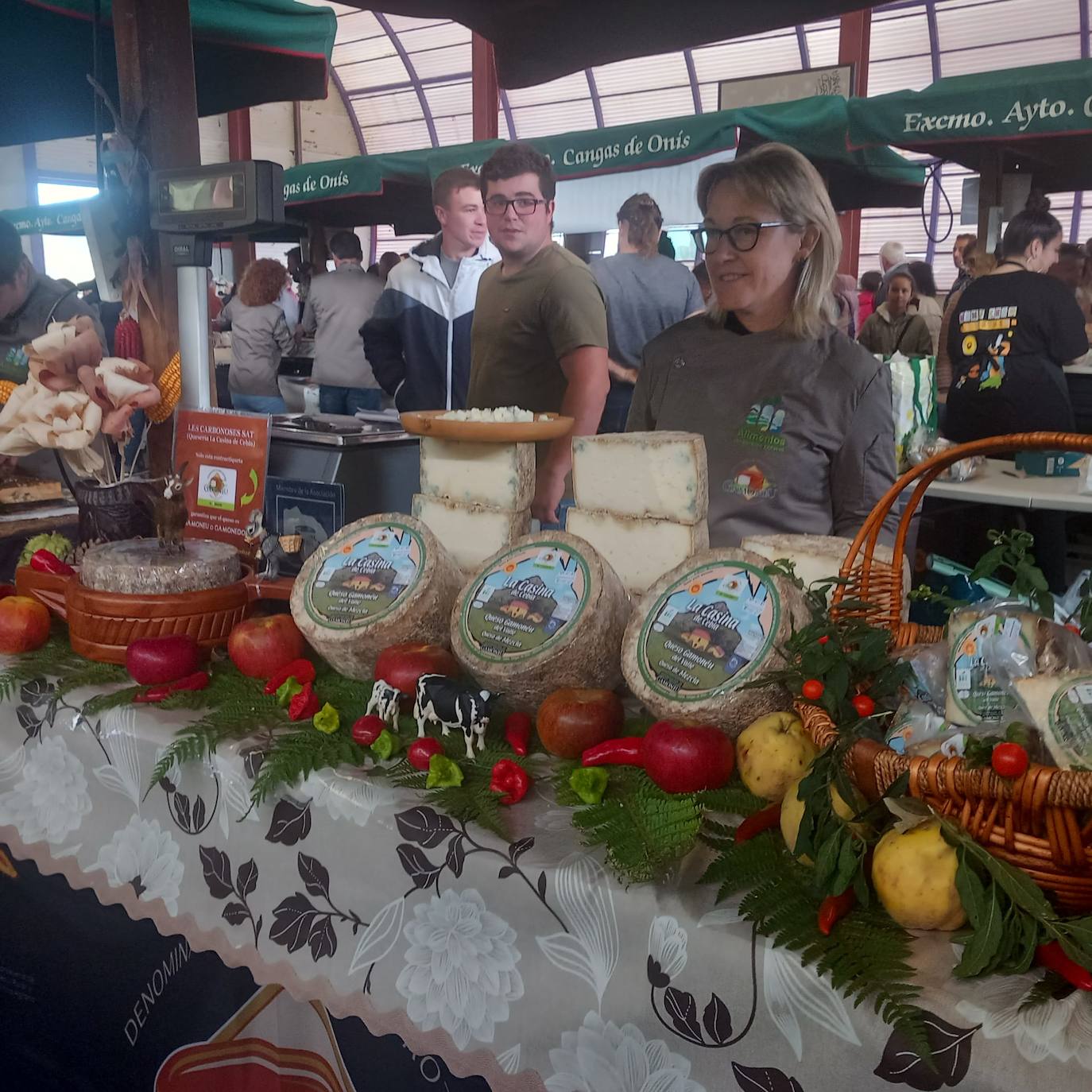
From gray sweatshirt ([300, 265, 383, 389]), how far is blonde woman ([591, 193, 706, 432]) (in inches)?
27.1

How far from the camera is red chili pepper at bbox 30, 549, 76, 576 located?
5.70ft

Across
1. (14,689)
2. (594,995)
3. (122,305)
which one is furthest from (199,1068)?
(122,305)

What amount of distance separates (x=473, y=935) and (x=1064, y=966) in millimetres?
572

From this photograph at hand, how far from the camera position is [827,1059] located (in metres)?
0.83

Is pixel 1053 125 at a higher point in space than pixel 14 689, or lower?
higher

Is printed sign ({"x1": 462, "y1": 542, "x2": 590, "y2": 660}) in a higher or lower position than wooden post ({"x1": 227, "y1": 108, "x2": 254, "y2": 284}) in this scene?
lower

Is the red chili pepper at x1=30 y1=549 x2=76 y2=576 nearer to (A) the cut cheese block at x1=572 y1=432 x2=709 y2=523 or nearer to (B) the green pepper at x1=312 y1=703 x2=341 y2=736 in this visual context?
(B) the green pepper at x1=312 y1=703 x2=341 y2=736

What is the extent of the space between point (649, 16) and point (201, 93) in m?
1.63

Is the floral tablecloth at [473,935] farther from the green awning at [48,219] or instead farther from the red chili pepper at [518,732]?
the green awning at [48,219]

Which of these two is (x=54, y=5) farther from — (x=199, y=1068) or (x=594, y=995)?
(x=594, y=995)

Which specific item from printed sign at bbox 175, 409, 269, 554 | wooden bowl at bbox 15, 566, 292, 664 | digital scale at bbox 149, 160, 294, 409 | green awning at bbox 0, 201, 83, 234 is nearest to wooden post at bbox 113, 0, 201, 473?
digital scale at bbox 149, 160, 294, 409

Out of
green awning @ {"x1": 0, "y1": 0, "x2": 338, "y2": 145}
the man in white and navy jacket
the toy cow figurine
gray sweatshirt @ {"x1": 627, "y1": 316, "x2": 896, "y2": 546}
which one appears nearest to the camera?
the toy cow figurine

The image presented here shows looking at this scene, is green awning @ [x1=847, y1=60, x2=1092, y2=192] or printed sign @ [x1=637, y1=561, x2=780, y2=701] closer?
printed sign @ [x1=637, y1=561, x2=780, y2=701]

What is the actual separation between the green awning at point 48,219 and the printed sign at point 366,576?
3453 millimetres
